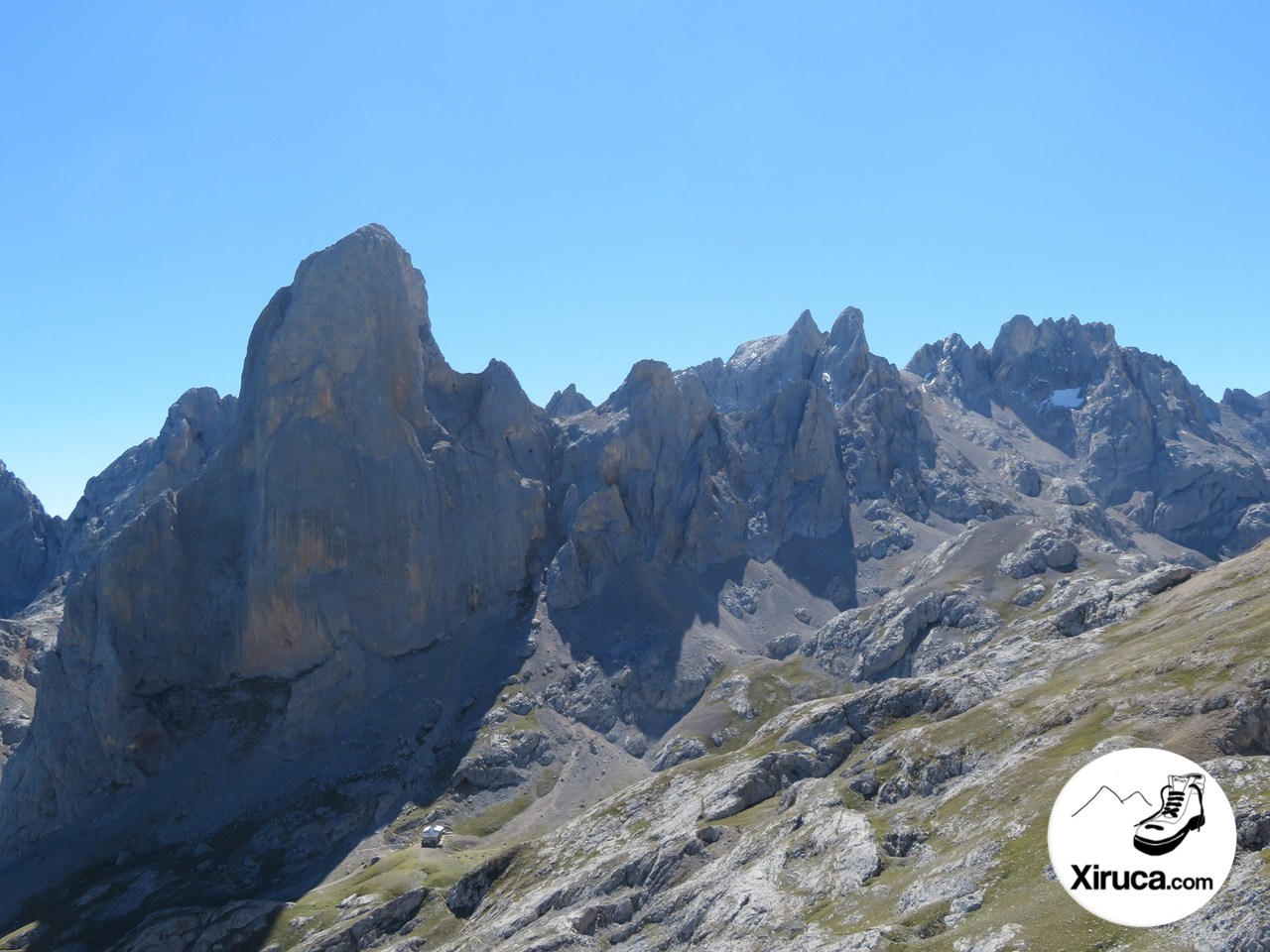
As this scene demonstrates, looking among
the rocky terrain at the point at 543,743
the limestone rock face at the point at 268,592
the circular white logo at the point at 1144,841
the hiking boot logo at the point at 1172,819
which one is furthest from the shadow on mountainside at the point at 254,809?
the hiking boot logo at the point at 1172,819

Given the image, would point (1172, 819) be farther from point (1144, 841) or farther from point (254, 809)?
point (254, 809)

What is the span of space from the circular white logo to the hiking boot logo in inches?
1.7

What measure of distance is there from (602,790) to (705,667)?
38481mm

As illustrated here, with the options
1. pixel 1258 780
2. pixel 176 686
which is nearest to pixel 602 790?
pixel 176 686

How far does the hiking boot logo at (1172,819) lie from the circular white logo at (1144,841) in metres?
0.04

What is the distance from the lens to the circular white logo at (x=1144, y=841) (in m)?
44.0

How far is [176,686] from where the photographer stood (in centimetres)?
18538

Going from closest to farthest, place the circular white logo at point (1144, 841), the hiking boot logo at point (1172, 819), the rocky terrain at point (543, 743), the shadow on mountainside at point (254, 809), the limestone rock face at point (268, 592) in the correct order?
the hiking boot logo at point (1172, 819), the circular white logo at point (1144, 841), the rocky terrain at point (543, 743), the shadow on mountainside at point (254, 809), the limestone rock face at point (268, 592)

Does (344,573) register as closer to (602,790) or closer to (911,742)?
(602,790)

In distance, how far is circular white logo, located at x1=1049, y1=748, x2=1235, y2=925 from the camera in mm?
44000

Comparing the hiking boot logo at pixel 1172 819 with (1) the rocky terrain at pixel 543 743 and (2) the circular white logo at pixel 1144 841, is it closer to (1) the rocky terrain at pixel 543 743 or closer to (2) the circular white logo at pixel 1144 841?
(2) the circular white logo at pixel 1144 841

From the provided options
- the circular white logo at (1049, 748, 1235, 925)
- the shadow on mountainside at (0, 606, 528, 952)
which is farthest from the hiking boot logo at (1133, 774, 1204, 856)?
the shadow on mountainside at (0, 606, 528, 952)

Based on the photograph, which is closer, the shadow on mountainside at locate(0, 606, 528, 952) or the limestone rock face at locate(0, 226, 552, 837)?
the shadow on mountainside at locate(0, 606, 528, 952)

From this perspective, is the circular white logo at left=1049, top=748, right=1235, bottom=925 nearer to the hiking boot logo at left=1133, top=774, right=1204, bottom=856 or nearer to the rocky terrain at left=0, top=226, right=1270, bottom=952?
the hiking boot logo at left=1133, top=774, right=1204, bottom=856
